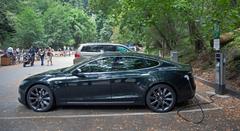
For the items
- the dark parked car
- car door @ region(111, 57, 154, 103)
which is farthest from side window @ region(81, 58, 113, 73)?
car door @ region(111, 57, 154, 103)

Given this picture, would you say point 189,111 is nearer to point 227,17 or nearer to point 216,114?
point 216,114

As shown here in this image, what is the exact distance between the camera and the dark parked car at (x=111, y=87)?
31.3ft

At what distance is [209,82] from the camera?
1386 centimetres

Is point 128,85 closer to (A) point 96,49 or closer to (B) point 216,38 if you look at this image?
(B) point 216,38

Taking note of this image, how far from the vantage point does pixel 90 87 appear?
31.6ft

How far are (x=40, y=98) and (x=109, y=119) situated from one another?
1.89m

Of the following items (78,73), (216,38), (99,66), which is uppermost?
(216,38)

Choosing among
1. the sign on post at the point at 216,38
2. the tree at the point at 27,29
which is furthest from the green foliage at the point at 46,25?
the sign on post at the point at 216,38

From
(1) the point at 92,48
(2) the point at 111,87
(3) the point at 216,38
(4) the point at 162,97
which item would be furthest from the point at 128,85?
(1) the point at 92,48

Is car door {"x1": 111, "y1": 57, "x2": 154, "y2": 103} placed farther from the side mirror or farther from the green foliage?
the green foliage

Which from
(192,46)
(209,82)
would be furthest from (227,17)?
(192,46)

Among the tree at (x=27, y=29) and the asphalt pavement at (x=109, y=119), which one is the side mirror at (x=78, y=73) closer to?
the asphalt pavement at (x=109, y=119)

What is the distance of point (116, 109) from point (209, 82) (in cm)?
499

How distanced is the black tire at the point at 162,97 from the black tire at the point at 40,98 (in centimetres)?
224
